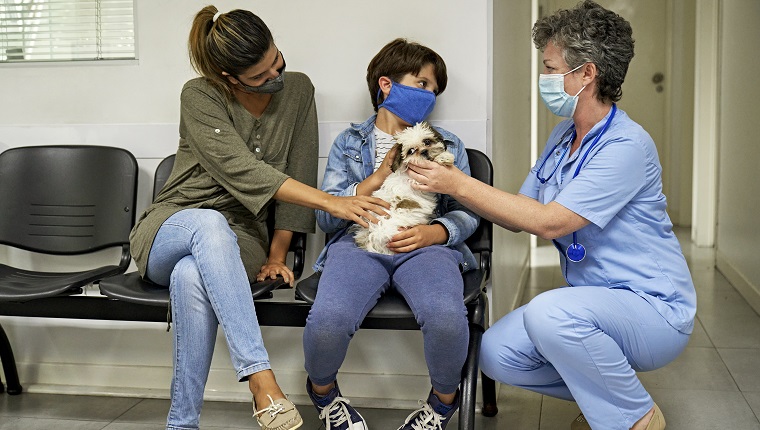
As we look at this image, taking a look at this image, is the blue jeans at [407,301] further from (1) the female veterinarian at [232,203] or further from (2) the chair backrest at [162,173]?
(2) the chair backrest at [162,173]

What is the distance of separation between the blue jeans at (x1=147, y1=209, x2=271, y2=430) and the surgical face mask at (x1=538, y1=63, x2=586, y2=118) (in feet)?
3.19

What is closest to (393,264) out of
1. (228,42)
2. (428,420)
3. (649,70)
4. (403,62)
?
(428,420)

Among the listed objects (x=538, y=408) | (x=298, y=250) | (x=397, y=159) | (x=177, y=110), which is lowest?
(x=538, y=408)

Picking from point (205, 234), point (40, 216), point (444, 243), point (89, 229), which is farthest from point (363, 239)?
point (40, 216)

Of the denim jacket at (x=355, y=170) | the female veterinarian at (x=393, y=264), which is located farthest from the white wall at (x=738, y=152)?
the female veterinarian at (x=393, y=264)

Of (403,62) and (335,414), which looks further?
(403,62)

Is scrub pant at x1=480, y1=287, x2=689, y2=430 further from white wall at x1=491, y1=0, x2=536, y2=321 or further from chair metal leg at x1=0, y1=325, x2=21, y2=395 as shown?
chair metal leg at x1=0, y1=325, x2=21, y2=395

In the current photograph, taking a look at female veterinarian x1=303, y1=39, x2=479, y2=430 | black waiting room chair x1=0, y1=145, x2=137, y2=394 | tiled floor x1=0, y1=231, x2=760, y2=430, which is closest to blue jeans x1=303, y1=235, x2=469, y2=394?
female veterinarian x1=303, y1=39, x2=479, y2=430

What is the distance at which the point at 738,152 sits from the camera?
4.72m

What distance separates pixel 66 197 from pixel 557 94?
1.80m

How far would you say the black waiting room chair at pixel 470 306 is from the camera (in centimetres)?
211

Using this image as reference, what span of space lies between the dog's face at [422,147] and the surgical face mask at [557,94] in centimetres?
31

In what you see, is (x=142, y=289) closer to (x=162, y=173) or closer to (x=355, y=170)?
(x=162, y=173)

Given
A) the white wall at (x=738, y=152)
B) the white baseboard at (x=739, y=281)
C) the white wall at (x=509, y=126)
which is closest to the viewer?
the white wall at (x=509, y=126)
